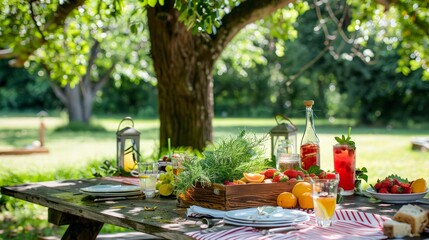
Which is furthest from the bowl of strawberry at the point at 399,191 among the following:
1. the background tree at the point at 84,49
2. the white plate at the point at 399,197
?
the background tree at the point at 84,49

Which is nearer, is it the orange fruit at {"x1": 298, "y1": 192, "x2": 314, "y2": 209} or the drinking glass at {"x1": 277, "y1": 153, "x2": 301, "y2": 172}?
the orange fruit at {"x1": 298, "y1": 192, "x2": 314, "y2": 209}

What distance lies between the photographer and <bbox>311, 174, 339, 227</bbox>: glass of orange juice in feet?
8.49

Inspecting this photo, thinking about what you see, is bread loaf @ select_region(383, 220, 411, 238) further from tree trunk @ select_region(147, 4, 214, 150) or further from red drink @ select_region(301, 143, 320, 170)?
tree trunk @ select_region(147, 4, 214, 150)

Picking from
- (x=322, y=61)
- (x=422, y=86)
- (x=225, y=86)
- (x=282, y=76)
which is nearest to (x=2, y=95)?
(x=225, y=86)

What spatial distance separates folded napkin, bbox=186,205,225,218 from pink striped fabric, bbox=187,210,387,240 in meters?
0.28

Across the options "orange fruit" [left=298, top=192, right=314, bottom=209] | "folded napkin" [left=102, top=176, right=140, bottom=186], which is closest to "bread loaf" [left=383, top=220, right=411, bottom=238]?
"orange fruit" [left=298, top=192, right=314, bottom=209]

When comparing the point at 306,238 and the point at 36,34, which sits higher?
the point at 36,34

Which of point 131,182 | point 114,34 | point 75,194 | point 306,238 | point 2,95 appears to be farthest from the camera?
point 2,95

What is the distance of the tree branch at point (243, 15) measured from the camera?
6.30m

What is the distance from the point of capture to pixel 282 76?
1395 inches

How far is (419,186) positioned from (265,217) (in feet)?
2.98

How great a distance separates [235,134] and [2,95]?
40495mm

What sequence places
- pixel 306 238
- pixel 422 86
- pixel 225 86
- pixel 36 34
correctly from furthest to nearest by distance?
pixel 225 86 → pixel 422 86 → pixel 36 34 → pixel 306 238

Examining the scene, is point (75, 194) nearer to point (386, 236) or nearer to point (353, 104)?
point (386, 236)
